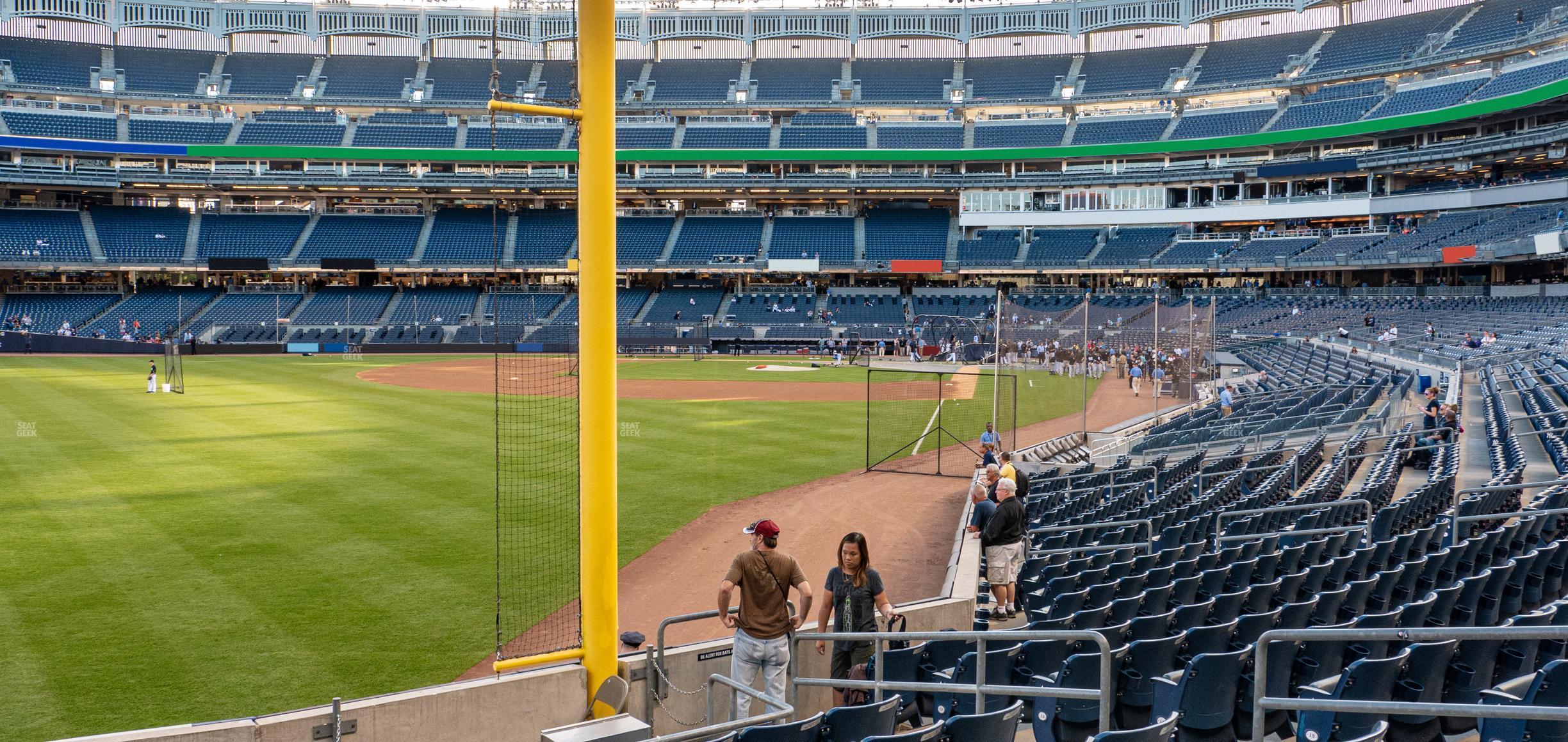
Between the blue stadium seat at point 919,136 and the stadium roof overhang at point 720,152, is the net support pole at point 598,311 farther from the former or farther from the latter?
the blue stadium seat at point 919,136

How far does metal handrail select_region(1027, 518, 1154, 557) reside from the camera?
37.7 feet

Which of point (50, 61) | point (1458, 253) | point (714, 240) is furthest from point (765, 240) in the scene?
point (50, 61)

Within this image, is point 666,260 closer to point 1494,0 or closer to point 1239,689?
point 1494,0

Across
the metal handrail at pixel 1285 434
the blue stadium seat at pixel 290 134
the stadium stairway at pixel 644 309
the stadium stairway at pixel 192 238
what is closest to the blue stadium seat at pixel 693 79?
the stadium stairway at pixel 644 309

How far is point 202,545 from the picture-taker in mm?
15703

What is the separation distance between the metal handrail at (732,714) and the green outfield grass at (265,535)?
4.29 metres

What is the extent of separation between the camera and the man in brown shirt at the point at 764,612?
7.81 metres

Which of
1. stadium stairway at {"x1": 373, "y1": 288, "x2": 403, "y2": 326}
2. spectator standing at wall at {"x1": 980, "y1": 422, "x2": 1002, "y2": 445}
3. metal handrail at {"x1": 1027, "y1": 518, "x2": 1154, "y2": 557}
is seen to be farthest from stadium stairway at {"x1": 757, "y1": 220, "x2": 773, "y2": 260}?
metal handrail at {"x1": 1027, "y1": 518, "x2": 1154, "y2": 557}

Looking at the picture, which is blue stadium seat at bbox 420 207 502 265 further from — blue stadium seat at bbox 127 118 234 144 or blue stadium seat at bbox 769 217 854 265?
blue stadium seat at bbox 769 217 854 265

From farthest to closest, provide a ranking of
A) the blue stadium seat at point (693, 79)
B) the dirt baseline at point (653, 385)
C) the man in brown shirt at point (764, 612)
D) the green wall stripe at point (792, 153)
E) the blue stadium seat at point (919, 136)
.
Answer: the blue stadium seat at point (693, 79)
the blue stadium seat at point (919, 136)
the green wall stripe at point (792, 153)
the dirt baseline at point (653, 385)
the man in brown shirt at point (764, 612)

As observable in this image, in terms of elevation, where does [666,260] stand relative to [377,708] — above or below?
above

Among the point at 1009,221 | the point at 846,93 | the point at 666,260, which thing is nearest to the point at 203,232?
the point at 666,260

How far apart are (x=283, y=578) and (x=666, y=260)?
211 feet

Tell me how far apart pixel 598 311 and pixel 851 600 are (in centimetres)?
297
